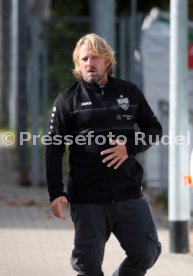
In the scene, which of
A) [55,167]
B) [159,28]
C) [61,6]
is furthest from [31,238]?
[61,6]

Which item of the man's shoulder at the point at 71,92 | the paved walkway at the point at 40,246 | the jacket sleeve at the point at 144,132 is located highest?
the man's shoulder at the point at 71,92

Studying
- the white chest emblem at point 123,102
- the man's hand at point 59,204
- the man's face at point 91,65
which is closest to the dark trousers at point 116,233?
the man's hand at point 59,204

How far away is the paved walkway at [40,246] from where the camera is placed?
967 cm

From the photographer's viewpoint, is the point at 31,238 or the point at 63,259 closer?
the point at 63,259

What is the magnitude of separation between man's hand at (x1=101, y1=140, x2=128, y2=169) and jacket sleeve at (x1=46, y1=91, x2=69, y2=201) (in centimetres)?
29

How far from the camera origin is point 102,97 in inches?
288

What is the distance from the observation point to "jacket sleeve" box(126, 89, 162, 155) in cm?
738

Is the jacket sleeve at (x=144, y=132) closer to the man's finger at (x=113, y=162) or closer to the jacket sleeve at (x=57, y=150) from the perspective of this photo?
the man's finger at (x=113, y=162)

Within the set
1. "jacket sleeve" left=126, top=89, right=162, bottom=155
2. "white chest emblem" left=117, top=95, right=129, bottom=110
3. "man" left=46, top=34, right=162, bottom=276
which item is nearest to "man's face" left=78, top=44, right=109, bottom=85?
"man" left=46, top=34, right=162, bottom=276

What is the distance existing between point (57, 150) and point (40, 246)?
3.82 m

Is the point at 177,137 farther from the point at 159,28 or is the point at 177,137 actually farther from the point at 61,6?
the point at 61,6

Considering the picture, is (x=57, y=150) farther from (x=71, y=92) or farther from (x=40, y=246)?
(x=40, y=246)

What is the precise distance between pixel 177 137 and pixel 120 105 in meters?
3.27

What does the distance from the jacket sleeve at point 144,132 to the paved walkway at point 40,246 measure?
224 centimetres
